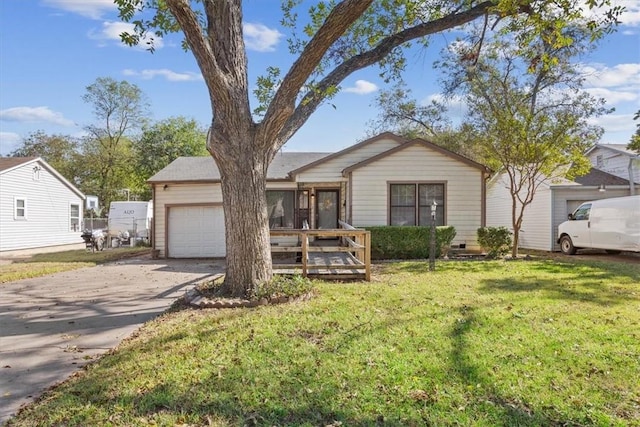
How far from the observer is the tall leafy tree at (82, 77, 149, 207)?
108ft

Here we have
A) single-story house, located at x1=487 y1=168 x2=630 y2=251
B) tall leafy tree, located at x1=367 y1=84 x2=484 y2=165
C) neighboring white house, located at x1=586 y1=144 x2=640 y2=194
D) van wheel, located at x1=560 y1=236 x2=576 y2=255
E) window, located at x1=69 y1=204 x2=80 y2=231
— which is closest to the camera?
van wheel, located at x1=560 y1=236 x2=576 y2=255

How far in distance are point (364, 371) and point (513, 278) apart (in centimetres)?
674

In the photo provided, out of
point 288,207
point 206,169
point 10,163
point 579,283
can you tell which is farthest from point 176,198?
point 579,283

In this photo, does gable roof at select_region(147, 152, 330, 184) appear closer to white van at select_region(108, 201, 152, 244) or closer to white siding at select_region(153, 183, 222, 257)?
white siding at select_region(153, 183, 222, 257)

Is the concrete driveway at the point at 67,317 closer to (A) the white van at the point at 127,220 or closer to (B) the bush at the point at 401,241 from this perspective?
(B) the bush at the point at 401,241

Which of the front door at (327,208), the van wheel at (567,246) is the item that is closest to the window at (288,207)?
the front door at (327,208)

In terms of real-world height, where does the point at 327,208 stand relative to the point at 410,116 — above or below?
below

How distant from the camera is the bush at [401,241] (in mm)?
13445

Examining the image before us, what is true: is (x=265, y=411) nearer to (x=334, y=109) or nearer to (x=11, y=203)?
(x=334, y=109)

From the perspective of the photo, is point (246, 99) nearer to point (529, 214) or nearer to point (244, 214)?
point (244, 214)

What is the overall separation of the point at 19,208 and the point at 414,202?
60.8 ft

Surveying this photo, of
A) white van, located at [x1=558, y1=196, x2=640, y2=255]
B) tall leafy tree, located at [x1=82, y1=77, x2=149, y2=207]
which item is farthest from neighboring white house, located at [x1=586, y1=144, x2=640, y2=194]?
tall leafy tree, located at [x1=82, y1=77, x2=149, y2=207]

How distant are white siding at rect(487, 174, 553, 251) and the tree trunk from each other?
12505mm

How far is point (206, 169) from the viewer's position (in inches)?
646
